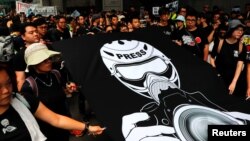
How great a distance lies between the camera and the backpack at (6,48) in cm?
547

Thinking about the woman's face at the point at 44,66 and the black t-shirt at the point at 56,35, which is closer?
the woman's face at the point at 44,66

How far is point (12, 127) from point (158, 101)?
1537 mm

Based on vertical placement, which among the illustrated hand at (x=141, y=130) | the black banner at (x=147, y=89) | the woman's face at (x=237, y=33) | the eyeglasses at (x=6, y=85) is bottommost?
the illustrated hand at (x=141, y=130)

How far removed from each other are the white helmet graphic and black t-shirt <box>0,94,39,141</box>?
53.9 inches

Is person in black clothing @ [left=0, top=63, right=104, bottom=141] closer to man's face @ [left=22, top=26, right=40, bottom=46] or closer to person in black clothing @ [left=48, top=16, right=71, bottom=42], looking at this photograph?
man's face @ [left=22, top=26, right=40, bottom=46]

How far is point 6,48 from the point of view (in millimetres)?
5621

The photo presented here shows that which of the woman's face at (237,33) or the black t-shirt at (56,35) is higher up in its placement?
the woman's face at (237,33)

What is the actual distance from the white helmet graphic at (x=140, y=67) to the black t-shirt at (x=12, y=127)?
1368 millimetres

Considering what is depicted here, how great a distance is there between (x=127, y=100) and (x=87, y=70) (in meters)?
0.52

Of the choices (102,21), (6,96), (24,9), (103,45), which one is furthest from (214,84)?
(24,9)

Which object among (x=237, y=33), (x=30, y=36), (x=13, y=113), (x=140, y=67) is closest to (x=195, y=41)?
(x=237, y=33)

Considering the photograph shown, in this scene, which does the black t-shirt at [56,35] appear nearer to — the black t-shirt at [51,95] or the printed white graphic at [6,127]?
the black t-shirt at [51,95]

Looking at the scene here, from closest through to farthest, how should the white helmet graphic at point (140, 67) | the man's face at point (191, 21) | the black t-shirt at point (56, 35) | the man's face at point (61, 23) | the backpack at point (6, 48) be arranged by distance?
the white helmet graphic at point (140, 67) → the man's face at point (191, 21) → the backpack at point (6, 48) → the black t-shirt at point (56, 35) → the man's face at point (61, 23)

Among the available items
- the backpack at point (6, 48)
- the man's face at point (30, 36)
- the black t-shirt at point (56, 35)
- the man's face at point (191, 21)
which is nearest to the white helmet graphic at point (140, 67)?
the man's face at point (30, 36)
